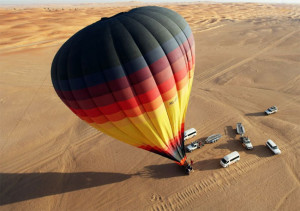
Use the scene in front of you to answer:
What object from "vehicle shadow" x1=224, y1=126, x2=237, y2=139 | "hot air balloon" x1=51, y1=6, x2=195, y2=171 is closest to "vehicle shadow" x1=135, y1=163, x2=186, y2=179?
"hot air balloon" x1=51, y1=6, x2=195, y2=171

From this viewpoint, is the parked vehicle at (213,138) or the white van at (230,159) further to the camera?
the parked vehicle at (213,138)

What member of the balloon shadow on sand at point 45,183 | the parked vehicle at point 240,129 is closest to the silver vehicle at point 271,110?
the parked vehicle at point 240,129

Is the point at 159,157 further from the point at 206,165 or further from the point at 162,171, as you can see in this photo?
the point at 206,165

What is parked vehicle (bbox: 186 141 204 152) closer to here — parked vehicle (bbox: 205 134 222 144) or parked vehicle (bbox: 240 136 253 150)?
parked vehicle (bbox: 205 134 222 144)

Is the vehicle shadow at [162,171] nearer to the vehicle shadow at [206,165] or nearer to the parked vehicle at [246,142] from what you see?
the vehicle shadow at [206,165]

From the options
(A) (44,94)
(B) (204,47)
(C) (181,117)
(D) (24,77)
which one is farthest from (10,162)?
(B) (204,47)

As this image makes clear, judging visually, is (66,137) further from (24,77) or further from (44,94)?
(24,77)
